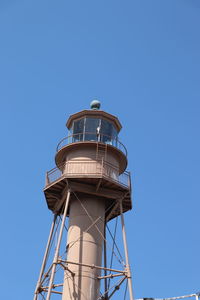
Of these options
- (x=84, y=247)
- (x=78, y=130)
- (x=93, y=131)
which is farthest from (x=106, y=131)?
(x=84, y=247)

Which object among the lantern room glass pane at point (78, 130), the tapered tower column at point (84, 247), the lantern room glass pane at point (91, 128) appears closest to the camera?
the tapered tower column at point (84, 247)

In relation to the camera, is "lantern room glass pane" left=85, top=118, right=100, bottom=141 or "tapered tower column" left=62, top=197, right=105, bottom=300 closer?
"tapered tower column" left=62, top=197, right=105, bottom=300

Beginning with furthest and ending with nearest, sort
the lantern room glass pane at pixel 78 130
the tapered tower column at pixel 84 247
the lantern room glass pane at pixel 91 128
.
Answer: the lantern room glass pane at pixel 78 130, the lantern room glass pane at pixel 91 128, the tapered tower column at pixel 84 247

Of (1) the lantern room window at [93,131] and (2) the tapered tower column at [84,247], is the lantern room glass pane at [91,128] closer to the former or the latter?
(1) the lantern room window at [93,131]

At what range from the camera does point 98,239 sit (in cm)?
2948

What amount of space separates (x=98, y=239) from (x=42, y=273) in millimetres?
4029

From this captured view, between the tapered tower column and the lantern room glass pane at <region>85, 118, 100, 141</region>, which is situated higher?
the lantern room glass pane at <region>85, 118, 100, 141</region>

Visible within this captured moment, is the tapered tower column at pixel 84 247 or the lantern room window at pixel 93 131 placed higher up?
the lantern room window at pixel 93 131

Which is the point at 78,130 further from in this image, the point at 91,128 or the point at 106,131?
the point at 106,131

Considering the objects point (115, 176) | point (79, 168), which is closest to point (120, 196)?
point (115, 176)

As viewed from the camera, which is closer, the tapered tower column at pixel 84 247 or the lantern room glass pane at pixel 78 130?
the tapered tower column at pixel 84 247

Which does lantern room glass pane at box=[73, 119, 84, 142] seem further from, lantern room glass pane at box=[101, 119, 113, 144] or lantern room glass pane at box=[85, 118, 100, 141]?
lantern room glass pane at box=[101, 119, 113, 144]

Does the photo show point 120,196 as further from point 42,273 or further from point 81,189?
point 42,273

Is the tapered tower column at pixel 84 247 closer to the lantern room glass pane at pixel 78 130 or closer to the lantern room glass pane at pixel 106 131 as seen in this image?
the lantern room glass pane at pixel 106 131
